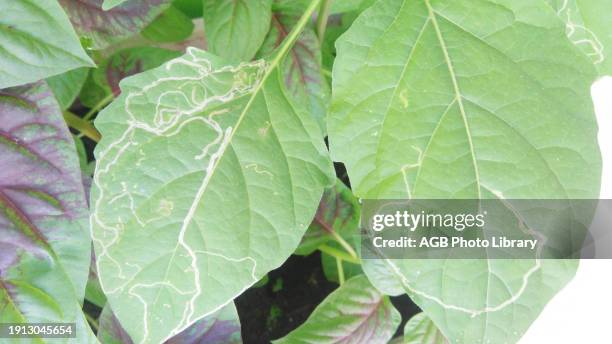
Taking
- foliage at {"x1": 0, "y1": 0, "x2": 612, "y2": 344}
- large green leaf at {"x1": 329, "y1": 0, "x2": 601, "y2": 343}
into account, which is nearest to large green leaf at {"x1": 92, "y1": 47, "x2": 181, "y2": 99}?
foliage at {"x1": 0, "y1": 0, "x2": 612, "y2": 344}

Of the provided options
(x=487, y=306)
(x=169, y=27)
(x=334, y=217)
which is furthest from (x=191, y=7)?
(x=487, y=306)

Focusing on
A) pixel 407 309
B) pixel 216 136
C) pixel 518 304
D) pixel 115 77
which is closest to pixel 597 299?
pixel 407 309

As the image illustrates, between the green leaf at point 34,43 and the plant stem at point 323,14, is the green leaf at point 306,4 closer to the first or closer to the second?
the plant stem at point 323,14

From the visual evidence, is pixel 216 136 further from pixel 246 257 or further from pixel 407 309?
pixel 407 309

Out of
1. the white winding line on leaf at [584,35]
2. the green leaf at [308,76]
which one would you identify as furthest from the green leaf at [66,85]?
the white winding line on leaf at [584,35]

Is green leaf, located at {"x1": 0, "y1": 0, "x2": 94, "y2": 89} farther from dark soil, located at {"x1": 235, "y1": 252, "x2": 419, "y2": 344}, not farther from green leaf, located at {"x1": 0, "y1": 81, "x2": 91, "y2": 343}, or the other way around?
dark soil, located at {"x1": 235, "y1": 252, "x2": 419, "y2": 344}
